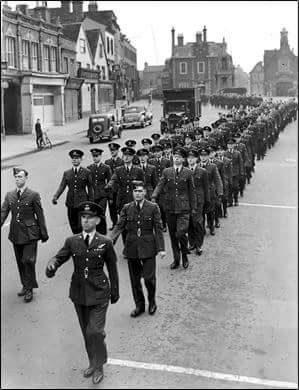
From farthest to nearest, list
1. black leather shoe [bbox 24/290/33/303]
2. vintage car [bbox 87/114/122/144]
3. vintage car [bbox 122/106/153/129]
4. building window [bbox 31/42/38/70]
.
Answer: vintage car [bbox 122/106/153/129], building window [bbox 31/42/38/70], vintage car [bbox 87/114/122/144], black leather shoe [bbox 24/290/33/303]

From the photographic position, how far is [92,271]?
5.28 m

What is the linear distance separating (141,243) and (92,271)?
1.40 m

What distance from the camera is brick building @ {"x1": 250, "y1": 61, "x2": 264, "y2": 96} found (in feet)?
327

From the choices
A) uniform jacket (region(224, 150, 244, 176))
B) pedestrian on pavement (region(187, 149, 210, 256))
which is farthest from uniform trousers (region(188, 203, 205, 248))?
uniform jacket (region(224, 150, 244, 176))

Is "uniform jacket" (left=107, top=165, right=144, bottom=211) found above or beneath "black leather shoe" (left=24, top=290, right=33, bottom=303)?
above

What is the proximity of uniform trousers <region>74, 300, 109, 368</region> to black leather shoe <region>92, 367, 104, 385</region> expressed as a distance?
0.05 m

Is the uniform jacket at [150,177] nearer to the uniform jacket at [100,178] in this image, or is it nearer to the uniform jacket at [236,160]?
the uniform jacket at [100,178]

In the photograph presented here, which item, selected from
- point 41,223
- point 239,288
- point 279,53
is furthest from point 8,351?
point 279,53

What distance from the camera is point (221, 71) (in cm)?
7956

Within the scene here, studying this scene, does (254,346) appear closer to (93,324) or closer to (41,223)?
(93,324)

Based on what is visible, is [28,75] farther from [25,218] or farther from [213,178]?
[25,218]

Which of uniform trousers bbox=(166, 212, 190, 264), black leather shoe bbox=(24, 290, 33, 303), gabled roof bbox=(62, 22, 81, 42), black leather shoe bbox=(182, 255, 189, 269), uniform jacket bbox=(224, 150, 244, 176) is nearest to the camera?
black leather shoe bbox=(24, 290, 33, 303)

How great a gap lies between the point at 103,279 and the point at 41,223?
2.32 meters

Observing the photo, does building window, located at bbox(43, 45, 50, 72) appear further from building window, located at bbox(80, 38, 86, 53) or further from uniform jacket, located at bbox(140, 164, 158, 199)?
uniform jacket, located at bbox(140, 164, 158, 199)
